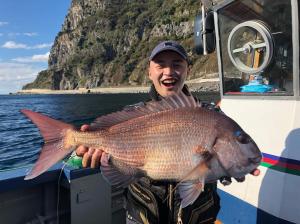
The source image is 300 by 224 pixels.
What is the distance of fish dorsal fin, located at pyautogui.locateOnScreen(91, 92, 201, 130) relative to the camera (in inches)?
118

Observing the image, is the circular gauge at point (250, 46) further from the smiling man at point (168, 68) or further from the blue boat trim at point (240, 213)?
the blue boat trim at point (240, 213)

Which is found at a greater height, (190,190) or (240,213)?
(190,190)

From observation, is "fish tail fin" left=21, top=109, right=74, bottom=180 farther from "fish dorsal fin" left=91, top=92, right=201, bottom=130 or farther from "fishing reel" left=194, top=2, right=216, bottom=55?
"fishing reel" left=194, top=2, right=216, bottom=55

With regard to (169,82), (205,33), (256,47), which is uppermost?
(205,33)

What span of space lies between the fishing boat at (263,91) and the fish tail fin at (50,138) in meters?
2.35

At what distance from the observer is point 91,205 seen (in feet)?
18.2

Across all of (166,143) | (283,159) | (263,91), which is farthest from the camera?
(263,91)

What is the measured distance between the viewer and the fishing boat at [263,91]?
391 centimetres

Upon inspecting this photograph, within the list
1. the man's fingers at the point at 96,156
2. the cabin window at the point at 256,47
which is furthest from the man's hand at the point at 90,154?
the cabin window at the point at 256,47

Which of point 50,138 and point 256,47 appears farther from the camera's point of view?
point 256,47

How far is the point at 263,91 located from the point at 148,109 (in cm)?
199

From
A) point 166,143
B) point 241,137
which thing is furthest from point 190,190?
point 241,137

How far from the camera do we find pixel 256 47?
449cm

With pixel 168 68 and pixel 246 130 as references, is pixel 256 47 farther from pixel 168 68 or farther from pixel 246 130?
pixel 168 68
